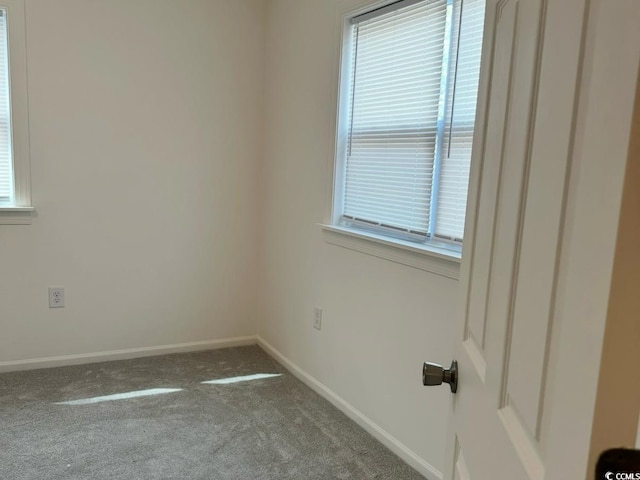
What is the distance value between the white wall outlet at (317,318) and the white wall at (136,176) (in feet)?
2.65

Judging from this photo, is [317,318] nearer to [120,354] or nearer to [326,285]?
[326,285]

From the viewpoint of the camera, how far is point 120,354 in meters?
3.23

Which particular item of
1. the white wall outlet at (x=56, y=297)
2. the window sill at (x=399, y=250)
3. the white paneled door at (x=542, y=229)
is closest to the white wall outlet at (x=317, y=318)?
the window sill at (x=399, y=250)

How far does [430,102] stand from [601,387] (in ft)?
6.15

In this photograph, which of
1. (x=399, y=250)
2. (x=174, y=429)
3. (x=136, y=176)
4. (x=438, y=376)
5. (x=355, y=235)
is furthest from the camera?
(x=136, y=176)

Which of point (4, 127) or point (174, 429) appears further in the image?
point (4, 127)

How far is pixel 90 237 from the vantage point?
3064mm

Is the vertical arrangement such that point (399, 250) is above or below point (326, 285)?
above

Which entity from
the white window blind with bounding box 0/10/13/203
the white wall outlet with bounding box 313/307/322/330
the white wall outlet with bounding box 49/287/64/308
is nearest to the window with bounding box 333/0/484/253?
the white wall outlet with bounding box 313/307/322/330

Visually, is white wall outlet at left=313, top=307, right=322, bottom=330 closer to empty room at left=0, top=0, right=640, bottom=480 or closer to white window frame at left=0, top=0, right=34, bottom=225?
empty room at left=0, top=0, right=640, bottom=480

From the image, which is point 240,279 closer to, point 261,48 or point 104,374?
point 104,374

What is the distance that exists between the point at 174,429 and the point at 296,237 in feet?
4.12

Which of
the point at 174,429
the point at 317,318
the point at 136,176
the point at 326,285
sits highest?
the point at 136,176

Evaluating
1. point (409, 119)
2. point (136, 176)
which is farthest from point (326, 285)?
point (136, 176)
